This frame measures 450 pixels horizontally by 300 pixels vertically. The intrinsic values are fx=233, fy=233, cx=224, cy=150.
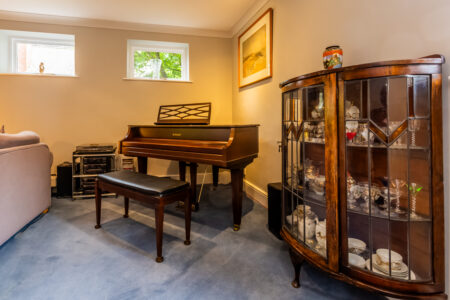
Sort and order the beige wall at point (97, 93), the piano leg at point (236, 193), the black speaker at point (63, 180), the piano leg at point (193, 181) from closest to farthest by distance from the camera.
A: the piano leg at point (236, 193) → the piano leg at point (193, 181) → the black speaker at point (63, 180) → the beige wall at point (97, 93)

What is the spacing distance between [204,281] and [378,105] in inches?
53.3

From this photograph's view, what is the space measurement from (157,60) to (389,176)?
3.56 m

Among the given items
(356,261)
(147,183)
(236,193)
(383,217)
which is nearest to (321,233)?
(356,261)

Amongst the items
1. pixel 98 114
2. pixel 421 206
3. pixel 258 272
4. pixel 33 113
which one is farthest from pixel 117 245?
pixel 33 113

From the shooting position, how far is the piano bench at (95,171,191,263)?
1.64m

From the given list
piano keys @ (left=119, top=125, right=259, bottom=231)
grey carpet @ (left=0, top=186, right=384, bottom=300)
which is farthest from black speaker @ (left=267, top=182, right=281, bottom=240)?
piano keys @ (left=119, top=125, right=259, bottom=231)

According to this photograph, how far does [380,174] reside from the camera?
1056 millimetres

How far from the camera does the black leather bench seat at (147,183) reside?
1.68 meters

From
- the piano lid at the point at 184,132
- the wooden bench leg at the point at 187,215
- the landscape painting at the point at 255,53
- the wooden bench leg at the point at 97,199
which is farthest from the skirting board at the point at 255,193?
the wooden bench leg at the point at 97,199

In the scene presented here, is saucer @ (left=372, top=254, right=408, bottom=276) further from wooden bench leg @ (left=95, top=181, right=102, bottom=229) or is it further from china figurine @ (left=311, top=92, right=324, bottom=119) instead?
wooden bench leg @ (left=95, top=181, right=102, bottom=229)

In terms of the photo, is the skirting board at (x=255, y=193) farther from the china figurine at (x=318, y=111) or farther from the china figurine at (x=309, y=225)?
the china figurine at (x=318, y=111)

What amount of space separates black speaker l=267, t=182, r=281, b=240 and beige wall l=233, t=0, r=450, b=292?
0.50 m

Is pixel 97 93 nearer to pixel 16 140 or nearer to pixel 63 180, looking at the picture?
pixel 63 180

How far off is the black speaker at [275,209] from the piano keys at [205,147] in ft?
0.90
